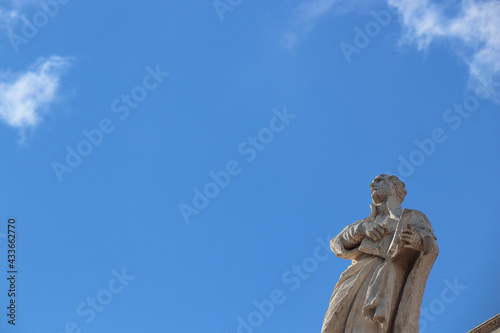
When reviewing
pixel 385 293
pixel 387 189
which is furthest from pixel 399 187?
pixel 385 293

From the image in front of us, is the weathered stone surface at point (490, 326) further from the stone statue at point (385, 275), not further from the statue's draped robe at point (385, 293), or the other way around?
the statue's draped robe at point (385, 293)

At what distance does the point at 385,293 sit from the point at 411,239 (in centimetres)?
79

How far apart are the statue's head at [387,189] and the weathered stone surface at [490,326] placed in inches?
399

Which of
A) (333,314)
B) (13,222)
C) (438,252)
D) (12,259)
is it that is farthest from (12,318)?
(438,252)

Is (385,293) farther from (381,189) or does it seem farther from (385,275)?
(381,189)

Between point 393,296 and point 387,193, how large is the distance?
1.68m

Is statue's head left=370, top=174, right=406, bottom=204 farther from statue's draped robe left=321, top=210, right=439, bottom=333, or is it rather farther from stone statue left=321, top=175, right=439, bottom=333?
statue's draped robe left=321, top=210, right=439, bottom=333

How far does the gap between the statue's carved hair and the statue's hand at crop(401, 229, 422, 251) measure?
1.16 m

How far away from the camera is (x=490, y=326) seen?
20.7 metres

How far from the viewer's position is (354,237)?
1142 centimetres

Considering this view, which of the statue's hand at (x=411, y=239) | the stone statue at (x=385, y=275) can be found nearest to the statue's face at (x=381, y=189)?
the stone statue at (x=385, y=275)

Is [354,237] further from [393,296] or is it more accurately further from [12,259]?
[12,259]

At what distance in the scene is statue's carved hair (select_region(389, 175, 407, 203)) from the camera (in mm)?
11719

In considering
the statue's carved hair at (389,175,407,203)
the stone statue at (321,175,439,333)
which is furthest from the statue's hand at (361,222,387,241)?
the statue's carved hair at (389,175,407,203)
